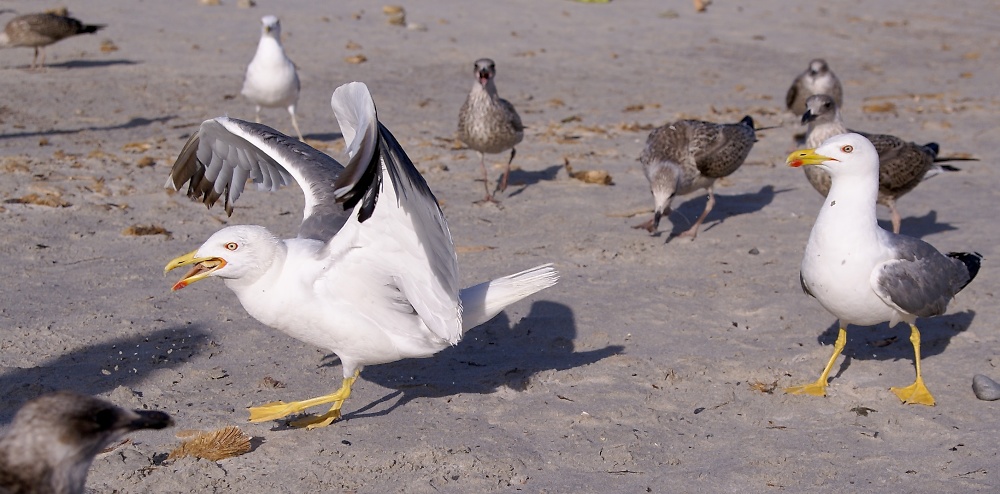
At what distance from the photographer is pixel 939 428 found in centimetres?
515

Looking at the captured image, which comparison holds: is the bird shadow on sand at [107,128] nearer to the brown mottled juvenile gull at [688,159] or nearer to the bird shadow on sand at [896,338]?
the brown mottled juvenile gull at [688,159]

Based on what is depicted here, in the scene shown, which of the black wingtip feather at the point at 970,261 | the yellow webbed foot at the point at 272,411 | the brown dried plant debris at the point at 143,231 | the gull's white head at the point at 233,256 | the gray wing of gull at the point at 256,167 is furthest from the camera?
the brown dried plant debris at the point at 143,231

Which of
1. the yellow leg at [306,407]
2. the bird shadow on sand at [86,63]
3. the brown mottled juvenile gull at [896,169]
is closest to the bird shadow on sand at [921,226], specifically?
the brown mottled juvenile gull at [896,169]

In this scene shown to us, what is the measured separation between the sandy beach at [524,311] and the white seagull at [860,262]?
0.47m

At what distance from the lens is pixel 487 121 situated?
374 inches

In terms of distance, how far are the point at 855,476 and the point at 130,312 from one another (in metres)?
4.18

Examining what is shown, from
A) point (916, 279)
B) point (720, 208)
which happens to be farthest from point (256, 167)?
point (720, 208)

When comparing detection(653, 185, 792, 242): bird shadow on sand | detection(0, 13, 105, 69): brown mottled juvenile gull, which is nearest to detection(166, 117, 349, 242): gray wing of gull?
detection(653, 185, 792, 242): bird shadow on sand

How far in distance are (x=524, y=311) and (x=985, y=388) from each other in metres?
2.74

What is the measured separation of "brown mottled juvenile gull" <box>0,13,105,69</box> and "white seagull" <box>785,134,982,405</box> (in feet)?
37.3

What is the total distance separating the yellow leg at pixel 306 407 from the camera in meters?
4.99

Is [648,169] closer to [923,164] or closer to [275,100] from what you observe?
[923,164]

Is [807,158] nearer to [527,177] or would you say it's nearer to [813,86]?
[527,177]

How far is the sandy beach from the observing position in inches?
185
